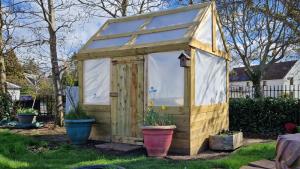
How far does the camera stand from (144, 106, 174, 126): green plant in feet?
22.6

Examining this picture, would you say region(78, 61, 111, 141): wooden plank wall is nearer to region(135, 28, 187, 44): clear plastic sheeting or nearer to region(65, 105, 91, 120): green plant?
region(65, 105, 91, 120): green plant

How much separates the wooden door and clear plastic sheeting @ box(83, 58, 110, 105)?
248 mm

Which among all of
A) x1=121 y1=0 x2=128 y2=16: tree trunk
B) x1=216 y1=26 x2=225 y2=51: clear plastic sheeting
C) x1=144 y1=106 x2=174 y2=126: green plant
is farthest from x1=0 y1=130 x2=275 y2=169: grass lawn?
x1=121 y1=0 x2=128 y2=16: tree trunk

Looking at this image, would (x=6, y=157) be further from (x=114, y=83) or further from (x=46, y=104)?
(x=46, y=104)

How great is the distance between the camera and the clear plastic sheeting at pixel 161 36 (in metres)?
7.41

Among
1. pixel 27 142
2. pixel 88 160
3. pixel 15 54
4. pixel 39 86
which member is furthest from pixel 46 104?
pixel 88 160

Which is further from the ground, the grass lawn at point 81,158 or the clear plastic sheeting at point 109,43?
the clear plastic sheeting at point 109,43

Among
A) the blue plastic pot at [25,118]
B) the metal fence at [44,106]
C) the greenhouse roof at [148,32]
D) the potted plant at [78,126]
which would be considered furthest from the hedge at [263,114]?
the metal fence at [44,106]

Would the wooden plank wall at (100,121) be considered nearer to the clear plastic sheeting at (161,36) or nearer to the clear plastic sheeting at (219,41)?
the clear plastic sheeting at (161,36)

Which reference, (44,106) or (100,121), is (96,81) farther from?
(44,106)

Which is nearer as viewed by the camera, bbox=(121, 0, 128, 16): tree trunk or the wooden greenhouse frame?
the wooden greenhouse frame

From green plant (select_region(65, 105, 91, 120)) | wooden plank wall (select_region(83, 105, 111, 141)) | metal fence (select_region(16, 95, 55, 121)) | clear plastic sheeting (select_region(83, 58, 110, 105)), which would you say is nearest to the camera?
green plant (select_region(65, 105, 91, 120))

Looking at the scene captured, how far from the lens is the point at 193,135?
278 inches

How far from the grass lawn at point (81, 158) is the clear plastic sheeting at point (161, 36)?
2698mm
